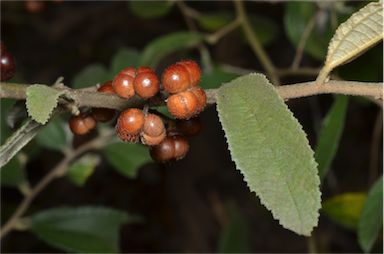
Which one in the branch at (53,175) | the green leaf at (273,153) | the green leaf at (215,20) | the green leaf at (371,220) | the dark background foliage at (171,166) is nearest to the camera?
the green leaf at (273,153)

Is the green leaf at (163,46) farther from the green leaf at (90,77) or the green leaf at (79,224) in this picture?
the green leaf at (79,224)

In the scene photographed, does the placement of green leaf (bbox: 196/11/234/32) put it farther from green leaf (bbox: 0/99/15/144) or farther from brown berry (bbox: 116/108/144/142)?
brown berry (bbox: 116/108/144/142)

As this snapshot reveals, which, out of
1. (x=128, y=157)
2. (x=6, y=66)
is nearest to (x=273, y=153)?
(x=6, y=66)

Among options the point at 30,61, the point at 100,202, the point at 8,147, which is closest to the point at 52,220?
the point at 8,147

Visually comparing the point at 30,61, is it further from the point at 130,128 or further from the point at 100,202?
the point at 130,128

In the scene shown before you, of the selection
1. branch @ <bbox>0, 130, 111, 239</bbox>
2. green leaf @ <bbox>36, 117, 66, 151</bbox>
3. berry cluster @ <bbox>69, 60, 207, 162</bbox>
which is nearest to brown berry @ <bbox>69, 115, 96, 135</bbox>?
berry cluster @ <bbox>69, 60, 207, 162</bbox>

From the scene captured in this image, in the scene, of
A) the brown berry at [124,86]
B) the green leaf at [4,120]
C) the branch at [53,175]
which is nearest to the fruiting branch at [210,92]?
the brown berry at [124,86]
